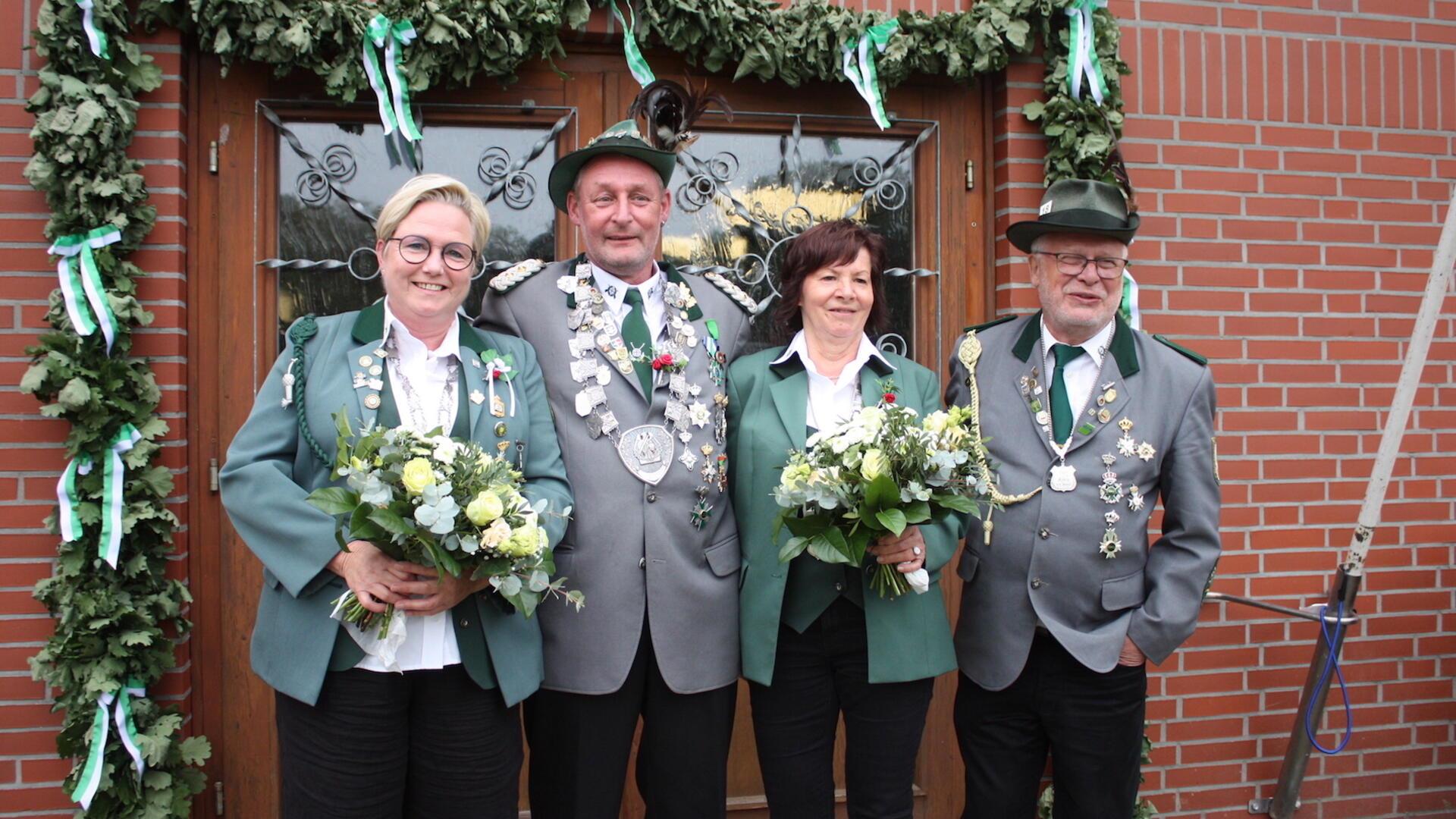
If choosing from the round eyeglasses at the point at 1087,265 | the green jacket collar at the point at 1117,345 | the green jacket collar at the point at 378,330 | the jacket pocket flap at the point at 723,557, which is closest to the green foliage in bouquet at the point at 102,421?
the green jacket collar at the point at 378,330

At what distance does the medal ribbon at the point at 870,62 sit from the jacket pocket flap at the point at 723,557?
68.2 inches

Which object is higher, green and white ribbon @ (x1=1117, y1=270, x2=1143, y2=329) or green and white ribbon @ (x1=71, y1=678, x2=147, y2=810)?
green and white ribbon @ (x1=1117, y1=270, x2=1143, y2=329)

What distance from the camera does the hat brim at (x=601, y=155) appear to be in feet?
9.39

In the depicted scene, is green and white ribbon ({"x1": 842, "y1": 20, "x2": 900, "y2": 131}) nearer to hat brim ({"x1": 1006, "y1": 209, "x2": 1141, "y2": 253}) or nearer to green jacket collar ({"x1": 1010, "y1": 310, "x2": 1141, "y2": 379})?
hat brim ({"x1": 1006, "y1": 209, "x2": 1141, "y2": 253})

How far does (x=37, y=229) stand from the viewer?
132 inches

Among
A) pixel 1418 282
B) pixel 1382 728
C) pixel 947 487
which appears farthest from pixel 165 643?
pixel 1418 282

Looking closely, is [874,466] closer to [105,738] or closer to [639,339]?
[639,339]

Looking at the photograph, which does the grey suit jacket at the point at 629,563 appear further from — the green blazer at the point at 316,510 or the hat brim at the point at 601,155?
the hat brim at the point at 601,155

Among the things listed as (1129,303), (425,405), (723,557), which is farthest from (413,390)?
(1129,303)

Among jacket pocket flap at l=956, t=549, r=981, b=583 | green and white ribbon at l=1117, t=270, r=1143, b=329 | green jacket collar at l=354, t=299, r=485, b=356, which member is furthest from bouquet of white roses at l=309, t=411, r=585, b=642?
green and white ribbon at l=1117, t=270, r=1143, b=329

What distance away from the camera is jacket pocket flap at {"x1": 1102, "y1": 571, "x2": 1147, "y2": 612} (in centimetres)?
287

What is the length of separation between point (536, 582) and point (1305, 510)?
10.7 ft

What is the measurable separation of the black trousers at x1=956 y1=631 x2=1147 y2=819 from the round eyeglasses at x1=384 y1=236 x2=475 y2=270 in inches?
75.8

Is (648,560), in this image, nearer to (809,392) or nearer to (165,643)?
(809,392)
